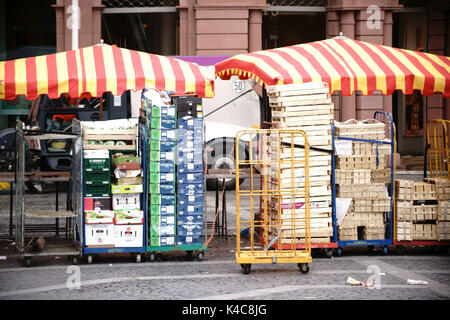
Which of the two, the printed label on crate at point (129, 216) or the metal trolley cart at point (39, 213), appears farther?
the printed label on crate at point (129, 216)

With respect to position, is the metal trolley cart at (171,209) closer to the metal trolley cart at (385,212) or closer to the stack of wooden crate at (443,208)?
the metal trolley cart at (385,212)

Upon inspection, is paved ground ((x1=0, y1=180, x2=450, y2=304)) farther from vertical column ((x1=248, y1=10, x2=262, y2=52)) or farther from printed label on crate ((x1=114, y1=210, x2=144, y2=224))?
vertical column ((x1=248, y1=10, x2=262, y2=52))

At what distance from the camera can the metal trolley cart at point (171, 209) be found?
10172 mm

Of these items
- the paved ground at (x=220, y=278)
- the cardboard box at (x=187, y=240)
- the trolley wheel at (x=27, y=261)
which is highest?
the cardboard box at (x=187, y=240)

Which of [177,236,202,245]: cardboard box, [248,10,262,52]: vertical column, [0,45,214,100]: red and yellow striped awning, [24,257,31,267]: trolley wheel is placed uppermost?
[248,10,262,52]: vertical column

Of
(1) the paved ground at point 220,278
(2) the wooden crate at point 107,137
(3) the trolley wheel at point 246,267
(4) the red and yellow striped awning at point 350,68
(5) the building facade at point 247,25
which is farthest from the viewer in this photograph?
(5) the building facade at point 247,25

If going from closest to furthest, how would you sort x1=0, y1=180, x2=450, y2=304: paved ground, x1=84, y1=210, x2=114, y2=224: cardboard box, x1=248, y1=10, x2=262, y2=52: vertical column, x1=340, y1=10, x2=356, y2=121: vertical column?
x1=0, y1=180, x2=450, y2=304: paved ground, x1=84, y1=210, x2=114, y2=224: cardboard box, x1=248, y1=10, x2=262, y2=52: vertical column, x1=340, y1=10, x2=356, y2=121: vertical column

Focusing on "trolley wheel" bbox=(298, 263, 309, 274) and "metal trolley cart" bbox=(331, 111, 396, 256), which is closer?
"trolley wheel" bbox=(298, 263, 309, 274)

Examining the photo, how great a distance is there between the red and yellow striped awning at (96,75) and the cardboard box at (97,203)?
158cm

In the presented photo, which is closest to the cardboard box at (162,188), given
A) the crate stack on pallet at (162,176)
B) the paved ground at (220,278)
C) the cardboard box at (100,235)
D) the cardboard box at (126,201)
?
the crate stack on pallet at (162,176)

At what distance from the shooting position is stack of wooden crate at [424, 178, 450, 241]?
35.3ft

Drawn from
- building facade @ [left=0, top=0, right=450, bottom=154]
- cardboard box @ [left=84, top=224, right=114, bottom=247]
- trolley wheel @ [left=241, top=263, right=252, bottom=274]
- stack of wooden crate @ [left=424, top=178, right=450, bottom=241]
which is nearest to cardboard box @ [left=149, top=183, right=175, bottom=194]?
cardboard box @ [left=84, top=224, right=114, bottom=247]

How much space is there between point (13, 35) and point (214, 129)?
782 centimetres

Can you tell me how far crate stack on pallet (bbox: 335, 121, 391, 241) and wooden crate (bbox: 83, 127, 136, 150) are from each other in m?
2.97
